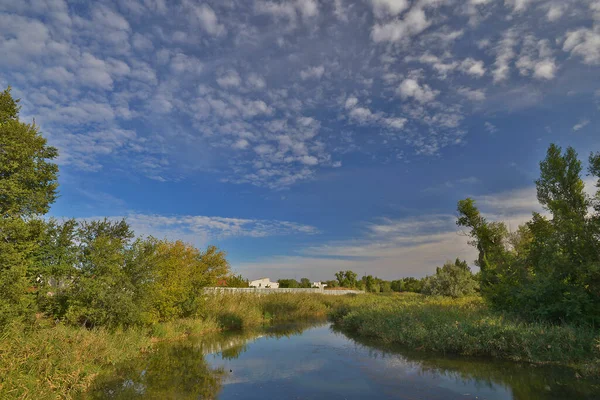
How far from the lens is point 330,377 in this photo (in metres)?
11.6

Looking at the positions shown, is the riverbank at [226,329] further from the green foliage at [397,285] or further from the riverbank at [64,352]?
the green foliage at [397,285]

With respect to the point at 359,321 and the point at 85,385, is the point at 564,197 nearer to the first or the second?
the point at 359,321

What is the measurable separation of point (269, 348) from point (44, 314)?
10.0 m

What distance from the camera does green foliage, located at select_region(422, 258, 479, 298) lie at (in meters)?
31.7

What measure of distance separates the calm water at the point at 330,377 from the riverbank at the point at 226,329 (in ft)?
2.30

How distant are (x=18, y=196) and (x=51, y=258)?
290 centimetres

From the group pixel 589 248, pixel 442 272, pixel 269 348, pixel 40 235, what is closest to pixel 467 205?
pixel 442 272

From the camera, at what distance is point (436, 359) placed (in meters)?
13.5

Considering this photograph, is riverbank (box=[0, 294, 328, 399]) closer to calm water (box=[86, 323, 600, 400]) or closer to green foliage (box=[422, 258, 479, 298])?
calm water (box=[86, 323, 600, 400])

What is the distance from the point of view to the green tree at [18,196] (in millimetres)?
11422

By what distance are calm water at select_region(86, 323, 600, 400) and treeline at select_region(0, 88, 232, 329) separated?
118 inches

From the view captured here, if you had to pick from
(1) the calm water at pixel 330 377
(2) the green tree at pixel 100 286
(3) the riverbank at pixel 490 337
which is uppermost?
(2) the green tree at pixel 100 286

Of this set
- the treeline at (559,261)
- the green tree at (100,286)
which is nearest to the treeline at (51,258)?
the green tree at (100,286)

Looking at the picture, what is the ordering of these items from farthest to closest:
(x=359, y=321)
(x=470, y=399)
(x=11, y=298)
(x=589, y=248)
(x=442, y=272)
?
(x=442, y=272), (x=359, y=321), (x=589, y=248), (x=11, y=298), (x=470, y=399)
